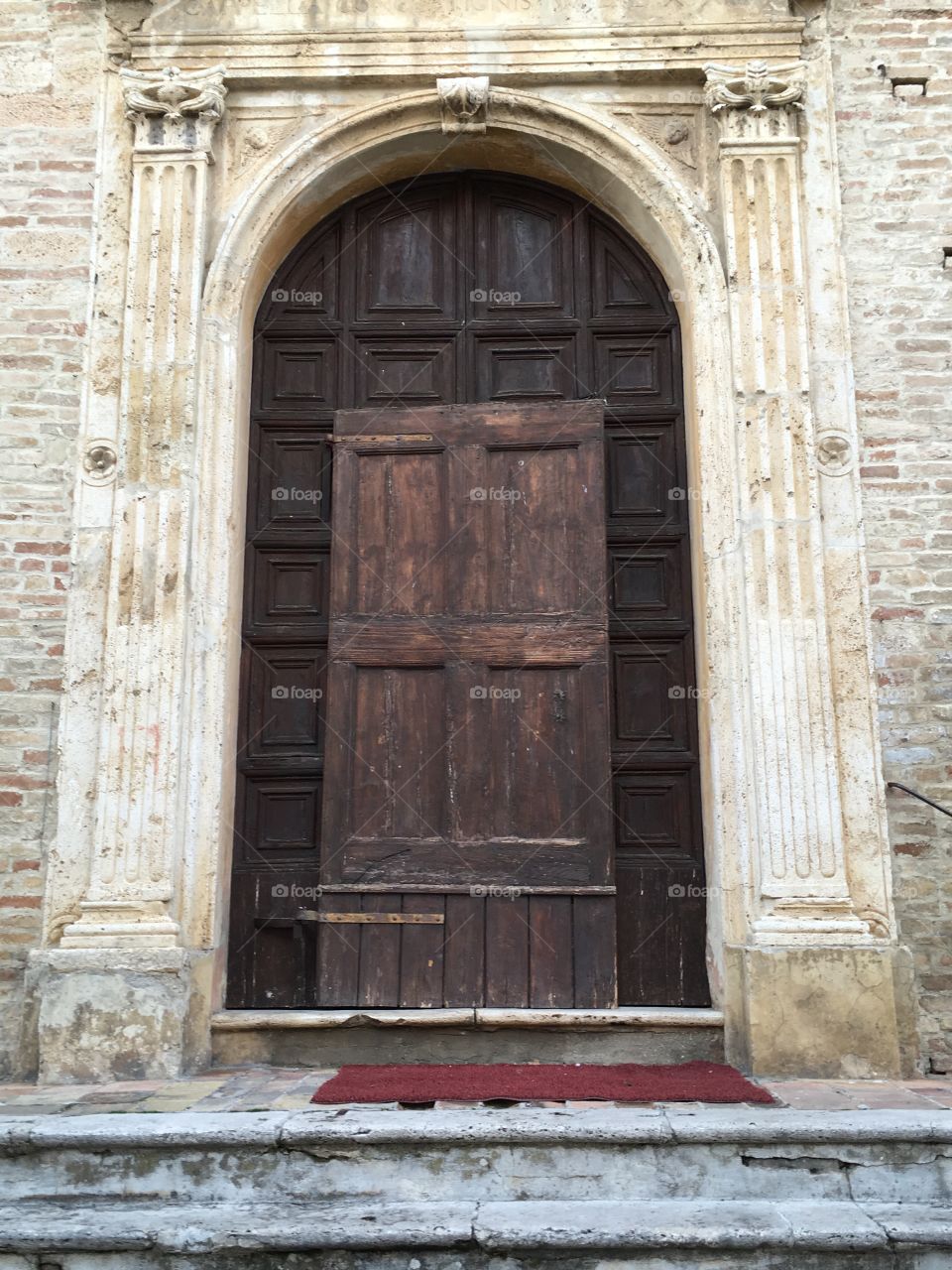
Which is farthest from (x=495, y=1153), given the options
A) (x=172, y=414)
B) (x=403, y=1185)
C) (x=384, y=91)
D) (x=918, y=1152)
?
(x=384, y=91)

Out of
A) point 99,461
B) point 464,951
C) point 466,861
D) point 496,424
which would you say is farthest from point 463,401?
point 464,951

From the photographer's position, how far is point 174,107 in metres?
5.90

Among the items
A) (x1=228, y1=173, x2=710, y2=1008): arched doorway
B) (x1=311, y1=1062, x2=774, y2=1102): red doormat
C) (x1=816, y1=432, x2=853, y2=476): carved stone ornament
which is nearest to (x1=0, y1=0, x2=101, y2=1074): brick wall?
(x1=228, y1=173, x2=710, y2=1008): arched doorway

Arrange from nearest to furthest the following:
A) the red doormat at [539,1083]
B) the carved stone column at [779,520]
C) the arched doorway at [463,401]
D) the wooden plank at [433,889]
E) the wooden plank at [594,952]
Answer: the red doormat at [539,1083] → the carved stone column at [779,520] → the wooden plank at [594,952] → the wooden plank at [433,889] → the arched doorway at [463,401]

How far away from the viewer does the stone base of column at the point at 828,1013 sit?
15.9ft

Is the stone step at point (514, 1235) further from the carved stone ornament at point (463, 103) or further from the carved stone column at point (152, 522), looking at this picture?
the carved stone ornament at point (463, 103)

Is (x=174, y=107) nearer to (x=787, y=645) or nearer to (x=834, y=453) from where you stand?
(x=834, y=453)

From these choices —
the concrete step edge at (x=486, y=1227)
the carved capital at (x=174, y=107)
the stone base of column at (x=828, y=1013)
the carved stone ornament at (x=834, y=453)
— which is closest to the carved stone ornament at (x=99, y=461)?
the carved capital at (x=174, y=107)

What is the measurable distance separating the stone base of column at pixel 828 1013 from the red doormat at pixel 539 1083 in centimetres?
24

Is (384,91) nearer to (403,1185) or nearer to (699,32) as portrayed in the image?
(699,32)

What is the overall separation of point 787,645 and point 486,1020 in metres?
2.15

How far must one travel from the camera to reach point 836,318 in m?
5.66

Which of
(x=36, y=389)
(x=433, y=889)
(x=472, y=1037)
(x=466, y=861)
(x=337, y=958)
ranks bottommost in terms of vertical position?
(x=472, y=1037)

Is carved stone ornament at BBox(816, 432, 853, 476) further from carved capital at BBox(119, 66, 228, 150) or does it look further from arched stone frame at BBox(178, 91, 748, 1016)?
carved capital at BBox(119, 66, 228, 150)
